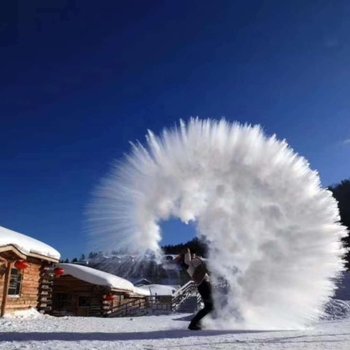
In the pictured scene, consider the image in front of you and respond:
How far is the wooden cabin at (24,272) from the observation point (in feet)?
63.8

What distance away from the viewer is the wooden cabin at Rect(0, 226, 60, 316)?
1945cm

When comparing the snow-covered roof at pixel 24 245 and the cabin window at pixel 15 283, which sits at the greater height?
the snow-covered roof at pixel 24 245

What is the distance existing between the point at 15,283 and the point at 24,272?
91 cm

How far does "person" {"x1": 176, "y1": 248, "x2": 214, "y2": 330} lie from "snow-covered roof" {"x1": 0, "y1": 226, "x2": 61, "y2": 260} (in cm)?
866

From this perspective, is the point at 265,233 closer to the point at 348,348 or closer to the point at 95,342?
the point at 348,348

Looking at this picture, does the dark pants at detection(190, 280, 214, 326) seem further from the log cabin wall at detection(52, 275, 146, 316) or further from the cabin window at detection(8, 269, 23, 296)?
the log cabin wall at detection(52, 275, 146, 316)

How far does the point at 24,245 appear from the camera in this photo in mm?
20750

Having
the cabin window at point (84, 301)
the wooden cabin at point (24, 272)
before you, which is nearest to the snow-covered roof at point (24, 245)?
the wooden cabin at point (24, 272)

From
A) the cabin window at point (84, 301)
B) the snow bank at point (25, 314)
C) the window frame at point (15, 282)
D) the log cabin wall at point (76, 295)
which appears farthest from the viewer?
the cabin window at point (84, 301)

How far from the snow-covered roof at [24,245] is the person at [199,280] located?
8660 mm

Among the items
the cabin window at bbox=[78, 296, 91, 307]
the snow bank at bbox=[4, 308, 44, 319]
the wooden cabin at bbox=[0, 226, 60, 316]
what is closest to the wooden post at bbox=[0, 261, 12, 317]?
the wooden cabin at bbox=[0, 226, 60, 316]

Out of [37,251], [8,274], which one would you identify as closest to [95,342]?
[8,274]

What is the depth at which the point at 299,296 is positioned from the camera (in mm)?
15938

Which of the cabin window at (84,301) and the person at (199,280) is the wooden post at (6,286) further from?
the cabin window at (84,301)
